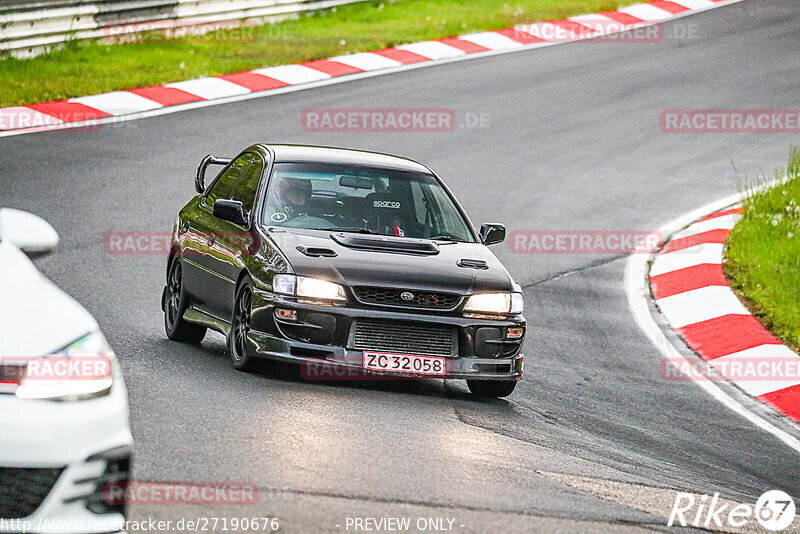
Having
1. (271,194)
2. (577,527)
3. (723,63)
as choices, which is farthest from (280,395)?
(723,63)

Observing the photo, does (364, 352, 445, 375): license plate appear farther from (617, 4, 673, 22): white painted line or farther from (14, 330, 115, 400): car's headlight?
(617, 4, 673, 22): white painted line

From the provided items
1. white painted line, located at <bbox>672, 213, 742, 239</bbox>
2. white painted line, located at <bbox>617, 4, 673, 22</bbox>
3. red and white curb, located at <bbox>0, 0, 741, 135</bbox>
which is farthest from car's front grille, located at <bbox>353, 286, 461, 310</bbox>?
white painted line, located at <bbox>617, 4, 673, 22</bbox>

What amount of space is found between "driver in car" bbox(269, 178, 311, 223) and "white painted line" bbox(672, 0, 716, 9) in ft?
63.4

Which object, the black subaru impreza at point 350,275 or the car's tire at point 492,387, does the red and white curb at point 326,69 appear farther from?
the car's tire at point 492,387

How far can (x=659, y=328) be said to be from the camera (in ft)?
41.9

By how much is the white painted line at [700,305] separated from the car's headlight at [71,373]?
8.74 meters

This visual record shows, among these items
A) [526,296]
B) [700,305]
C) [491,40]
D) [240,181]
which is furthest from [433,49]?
[240,181]

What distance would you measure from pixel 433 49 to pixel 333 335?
15277 mm

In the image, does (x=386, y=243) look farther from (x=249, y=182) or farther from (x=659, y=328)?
(x=659, y=328)

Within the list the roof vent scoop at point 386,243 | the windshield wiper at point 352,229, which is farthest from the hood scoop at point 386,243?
the windshield wiper at point 352,229

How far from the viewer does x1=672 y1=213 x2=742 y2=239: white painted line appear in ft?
52.1

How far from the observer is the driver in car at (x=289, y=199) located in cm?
972

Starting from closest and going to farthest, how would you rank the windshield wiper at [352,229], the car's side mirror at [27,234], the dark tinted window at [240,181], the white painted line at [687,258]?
the car's side mirror at [27,234]
the windshield wiper at [352,229]
the dark tinted window at [240,181]
the white painted line at [687,258]

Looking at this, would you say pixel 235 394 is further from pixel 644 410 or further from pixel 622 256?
pixel 622 256
